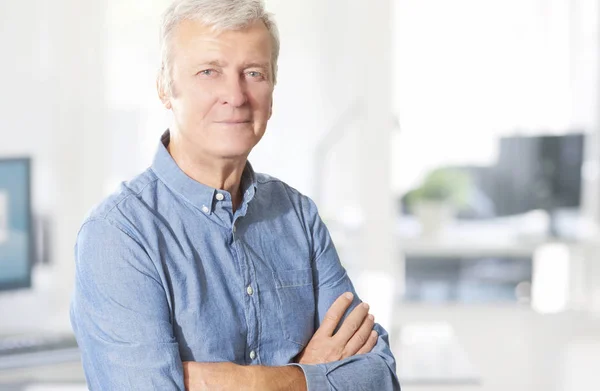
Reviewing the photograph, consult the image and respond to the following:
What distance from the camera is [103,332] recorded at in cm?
136

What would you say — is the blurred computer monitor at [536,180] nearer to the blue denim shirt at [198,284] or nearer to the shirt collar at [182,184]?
the blue denim shirt at [198,284]

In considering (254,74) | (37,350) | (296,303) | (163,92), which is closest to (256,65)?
(254,74)

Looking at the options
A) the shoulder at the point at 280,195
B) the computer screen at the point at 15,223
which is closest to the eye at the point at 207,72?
the shoulder at the point at 280,195

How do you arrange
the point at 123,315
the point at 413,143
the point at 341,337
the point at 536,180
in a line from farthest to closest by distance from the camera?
the point at 536,180, the point at 413,143, the point at 341,337, the point at 123,315

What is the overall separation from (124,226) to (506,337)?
10.7 ft

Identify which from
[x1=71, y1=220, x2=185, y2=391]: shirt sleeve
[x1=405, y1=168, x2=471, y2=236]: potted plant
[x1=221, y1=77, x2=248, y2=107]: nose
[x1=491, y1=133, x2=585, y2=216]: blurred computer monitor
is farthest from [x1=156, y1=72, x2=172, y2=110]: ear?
[x1=491, y1=133, x2=585, y2=216]: blurred computer monitor

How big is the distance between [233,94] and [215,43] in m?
0.08

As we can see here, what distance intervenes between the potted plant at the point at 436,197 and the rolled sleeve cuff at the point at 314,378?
2845mm

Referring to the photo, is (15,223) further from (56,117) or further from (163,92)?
(163,92)

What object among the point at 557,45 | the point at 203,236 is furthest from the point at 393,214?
the point at 203,236

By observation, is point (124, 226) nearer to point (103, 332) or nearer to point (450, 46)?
point (103, 332)

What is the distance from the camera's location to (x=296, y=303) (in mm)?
1547

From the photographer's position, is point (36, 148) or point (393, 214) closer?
point (36, 148)

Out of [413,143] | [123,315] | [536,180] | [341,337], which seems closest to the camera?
[123,315]
